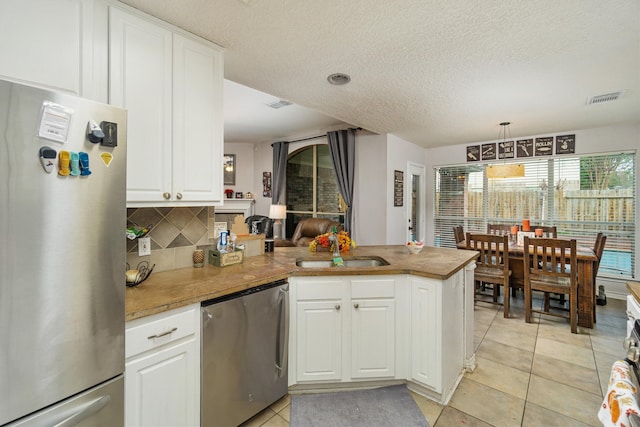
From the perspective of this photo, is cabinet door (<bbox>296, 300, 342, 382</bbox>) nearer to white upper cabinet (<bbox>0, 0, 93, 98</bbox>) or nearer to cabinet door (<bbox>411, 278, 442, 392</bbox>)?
cabinet door (<bbox>411, 278, 442, 392</bbox>)

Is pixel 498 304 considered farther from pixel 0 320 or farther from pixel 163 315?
pixel 0 320

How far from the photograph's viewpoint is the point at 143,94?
1654mm

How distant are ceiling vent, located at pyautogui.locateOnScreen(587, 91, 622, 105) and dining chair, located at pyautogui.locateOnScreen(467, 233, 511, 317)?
1.75 meters

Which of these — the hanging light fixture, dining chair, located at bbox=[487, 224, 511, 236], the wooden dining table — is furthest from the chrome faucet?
dining chair, located at bbox=[487, 224, 511, 236]

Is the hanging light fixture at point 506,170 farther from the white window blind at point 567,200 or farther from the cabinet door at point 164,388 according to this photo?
the cabinet door at point 164,388

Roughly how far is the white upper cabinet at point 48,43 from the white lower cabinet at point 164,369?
1.21 metres

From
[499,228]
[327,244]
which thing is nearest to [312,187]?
[327,244]

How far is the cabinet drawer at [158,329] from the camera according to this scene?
4.13 ft

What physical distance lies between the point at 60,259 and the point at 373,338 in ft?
6.18

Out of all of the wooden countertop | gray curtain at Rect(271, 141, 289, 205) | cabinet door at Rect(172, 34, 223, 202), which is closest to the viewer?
the wooden countertop

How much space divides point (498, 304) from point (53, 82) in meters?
4.94

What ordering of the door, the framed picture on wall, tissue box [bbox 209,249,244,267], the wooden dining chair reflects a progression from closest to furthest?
tissue box [bbox 209,249,244,267] → the wooden dining chair → the door → the framed picture on wall

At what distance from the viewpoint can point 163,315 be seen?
1378mm

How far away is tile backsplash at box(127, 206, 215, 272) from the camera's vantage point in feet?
6.16
